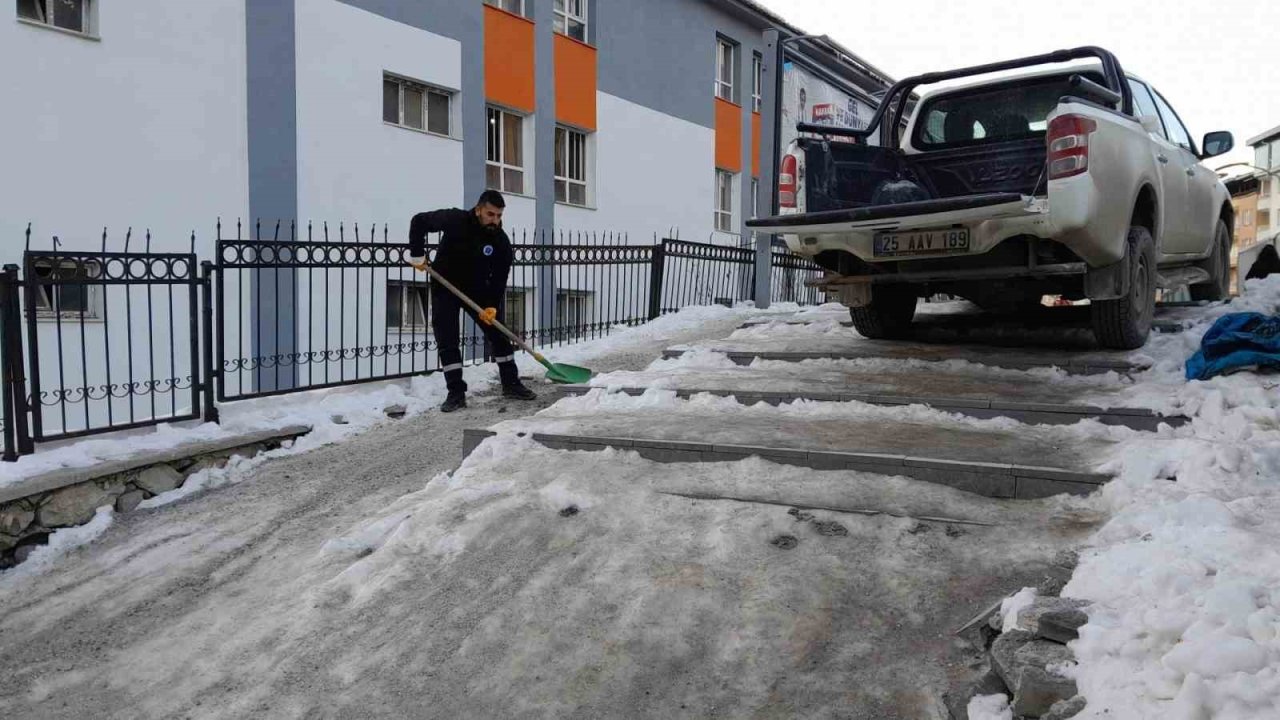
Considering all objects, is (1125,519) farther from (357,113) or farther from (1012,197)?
(357,113)

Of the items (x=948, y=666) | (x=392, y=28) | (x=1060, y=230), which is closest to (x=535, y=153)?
(x=392, y=28)

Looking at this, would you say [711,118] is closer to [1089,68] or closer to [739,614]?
[1089,68]

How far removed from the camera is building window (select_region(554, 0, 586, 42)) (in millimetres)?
16797

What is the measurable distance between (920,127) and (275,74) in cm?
793

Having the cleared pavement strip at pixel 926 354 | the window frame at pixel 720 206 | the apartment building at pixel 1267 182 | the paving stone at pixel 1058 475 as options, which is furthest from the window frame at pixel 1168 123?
the apartment building at pixel 1267 182

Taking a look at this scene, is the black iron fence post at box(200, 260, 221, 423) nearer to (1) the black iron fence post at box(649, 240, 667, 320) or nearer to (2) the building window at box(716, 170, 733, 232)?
(1) the black iron fence post at box(649, 240, 667, 320)

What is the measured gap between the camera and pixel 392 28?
42.8 feet

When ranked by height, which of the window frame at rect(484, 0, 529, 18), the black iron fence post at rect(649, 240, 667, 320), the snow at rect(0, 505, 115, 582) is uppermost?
the window frame at rect(484, 0, 529, 18)

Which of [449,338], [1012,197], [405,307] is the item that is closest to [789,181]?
[1012,197]

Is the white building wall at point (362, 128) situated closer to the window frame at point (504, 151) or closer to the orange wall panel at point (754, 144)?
the window frame at point (504, 151)

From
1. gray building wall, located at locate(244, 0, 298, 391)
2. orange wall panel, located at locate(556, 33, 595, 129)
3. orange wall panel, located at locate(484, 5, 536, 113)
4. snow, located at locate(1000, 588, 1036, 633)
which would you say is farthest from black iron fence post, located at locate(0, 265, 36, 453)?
orange wall panel, located at locate(556, 33, 595, 129)

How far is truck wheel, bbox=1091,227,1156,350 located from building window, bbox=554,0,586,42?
41.2 feet

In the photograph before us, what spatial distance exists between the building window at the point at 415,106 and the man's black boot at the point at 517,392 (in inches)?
289

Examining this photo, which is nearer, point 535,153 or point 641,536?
point 641,536
